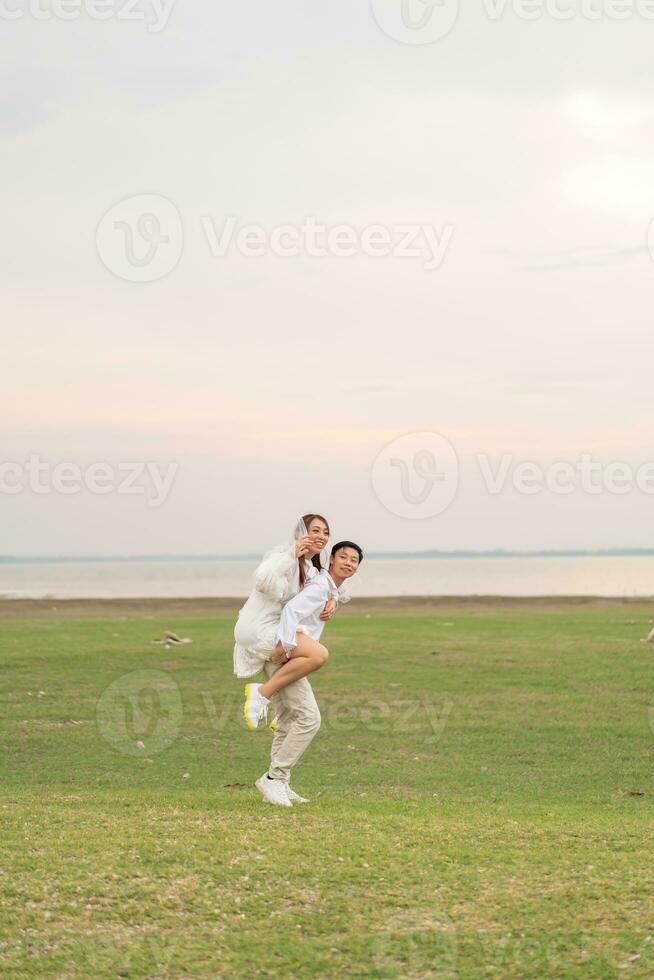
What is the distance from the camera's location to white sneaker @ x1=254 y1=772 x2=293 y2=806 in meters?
10.4

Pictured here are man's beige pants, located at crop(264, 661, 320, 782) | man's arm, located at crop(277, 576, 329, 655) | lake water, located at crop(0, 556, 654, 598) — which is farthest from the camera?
lake water, located at crop(0, 556, 654, 598)

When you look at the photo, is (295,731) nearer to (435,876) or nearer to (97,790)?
(435,876)

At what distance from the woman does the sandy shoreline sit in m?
31.1

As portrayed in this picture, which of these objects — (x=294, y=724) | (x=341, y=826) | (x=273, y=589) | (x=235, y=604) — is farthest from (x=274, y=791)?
(x=235, y=604)

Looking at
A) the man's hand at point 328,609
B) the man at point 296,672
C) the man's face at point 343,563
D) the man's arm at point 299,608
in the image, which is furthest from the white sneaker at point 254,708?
the man's face at point 343,563

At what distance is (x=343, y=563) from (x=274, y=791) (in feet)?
7.01

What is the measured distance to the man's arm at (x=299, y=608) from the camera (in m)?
10.1

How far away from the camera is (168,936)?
713 centimetres

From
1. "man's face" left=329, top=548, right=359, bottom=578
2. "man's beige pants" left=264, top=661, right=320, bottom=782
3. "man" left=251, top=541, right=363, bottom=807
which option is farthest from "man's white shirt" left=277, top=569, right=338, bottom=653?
"man's beige pants" left=264, top=661, right=320, bottom=782

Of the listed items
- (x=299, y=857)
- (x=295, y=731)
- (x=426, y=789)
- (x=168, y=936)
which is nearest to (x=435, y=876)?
(x=299, y=857)

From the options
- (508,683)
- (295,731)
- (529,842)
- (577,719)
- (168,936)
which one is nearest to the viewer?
(168,936)

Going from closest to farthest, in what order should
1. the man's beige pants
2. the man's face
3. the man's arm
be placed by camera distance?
the man's arm → the man's beige pants → the man's face

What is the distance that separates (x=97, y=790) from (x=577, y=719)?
836cm

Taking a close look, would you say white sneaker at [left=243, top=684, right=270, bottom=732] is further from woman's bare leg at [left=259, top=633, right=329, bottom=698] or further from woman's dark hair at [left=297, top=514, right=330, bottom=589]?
woman's dark hair at [left=297, top=514, right=330, bottom=589]
